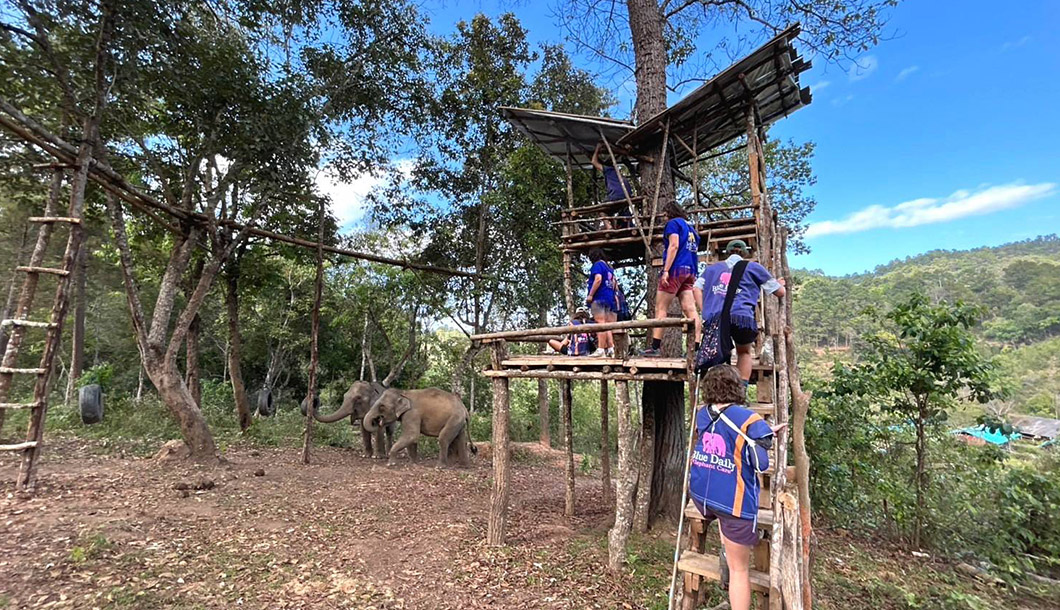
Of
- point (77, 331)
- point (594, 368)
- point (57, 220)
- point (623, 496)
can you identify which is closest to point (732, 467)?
point (594, 368)

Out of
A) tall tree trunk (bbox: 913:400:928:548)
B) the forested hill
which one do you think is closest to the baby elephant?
tall tree trunk (bbox: 913:400:928:548)

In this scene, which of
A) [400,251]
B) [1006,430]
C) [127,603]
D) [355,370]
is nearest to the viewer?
[127,603]

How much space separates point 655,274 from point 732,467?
4.24 metres

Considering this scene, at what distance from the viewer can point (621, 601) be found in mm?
4770

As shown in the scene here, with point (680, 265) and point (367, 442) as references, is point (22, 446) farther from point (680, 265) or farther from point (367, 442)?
point (680, 265)

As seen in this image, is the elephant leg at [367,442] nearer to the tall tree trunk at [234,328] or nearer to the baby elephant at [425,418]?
the baby elephant at [425,418]

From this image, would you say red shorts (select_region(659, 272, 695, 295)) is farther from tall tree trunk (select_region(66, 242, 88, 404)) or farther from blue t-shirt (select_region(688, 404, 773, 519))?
tall tree trunk (select_region(66, 242, 88, 404))

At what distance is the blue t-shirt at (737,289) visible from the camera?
455 cm

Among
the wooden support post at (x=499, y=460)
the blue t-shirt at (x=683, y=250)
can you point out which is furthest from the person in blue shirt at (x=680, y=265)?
the wooden support post at (x=499, y=460)

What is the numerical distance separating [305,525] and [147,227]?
999cm

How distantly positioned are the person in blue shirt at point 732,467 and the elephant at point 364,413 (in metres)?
8.84

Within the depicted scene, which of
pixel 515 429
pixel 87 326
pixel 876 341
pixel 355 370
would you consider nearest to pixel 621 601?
pixel 876 341

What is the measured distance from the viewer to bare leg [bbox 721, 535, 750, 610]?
10.9 ft

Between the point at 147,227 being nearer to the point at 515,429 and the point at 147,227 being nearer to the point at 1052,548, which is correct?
the point at 515,429
